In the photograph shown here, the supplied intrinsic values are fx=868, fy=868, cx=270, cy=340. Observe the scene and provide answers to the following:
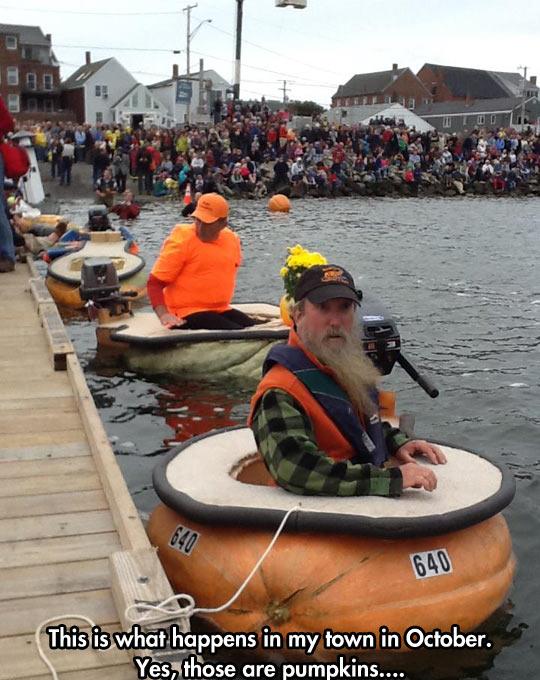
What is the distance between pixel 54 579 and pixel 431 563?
1720 millimetres

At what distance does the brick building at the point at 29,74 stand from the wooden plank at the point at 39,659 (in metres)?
73.8

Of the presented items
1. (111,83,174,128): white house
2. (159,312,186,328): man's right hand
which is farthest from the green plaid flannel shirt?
(111,83,174,128): white house

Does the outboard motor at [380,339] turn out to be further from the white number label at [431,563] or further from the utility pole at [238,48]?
the utility pole at [238,48]

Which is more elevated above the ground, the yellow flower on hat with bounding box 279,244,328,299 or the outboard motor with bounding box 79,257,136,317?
the yellow flower on hat with bounding box 279,244,328,299

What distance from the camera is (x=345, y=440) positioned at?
14.2 ft

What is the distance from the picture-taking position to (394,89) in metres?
100

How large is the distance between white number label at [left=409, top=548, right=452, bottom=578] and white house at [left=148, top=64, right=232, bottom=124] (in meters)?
51.2

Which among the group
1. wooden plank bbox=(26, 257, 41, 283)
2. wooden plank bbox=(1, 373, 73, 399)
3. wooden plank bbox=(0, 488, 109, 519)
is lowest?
wooden plank bbox=(0, 488, 109, 519)

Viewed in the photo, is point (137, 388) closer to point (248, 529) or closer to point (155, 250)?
point (248, 529)

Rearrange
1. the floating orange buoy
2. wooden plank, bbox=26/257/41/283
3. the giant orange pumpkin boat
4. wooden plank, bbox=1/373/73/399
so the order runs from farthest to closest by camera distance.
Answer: the floating orange buoy → wooden plank, bbox=26/257/41/283 → wooden plank, bbox=1/373/73/399 → the giant orange pumpkin boat

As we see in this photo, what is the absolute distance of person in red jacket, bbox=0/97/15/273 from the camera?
32.7ft

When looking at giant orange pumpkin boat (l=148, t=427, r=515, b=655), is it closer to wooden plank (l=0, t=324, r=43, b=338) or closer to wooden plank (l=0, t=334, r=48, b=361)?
wooden plank (l=0, t=334, r=48, b=361)

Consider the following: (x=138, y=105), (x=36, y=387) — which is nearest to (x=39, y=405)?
(x=36, y=387)

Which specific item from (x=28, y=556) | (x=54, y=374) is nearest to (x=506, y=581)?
(x=28, y=556)
